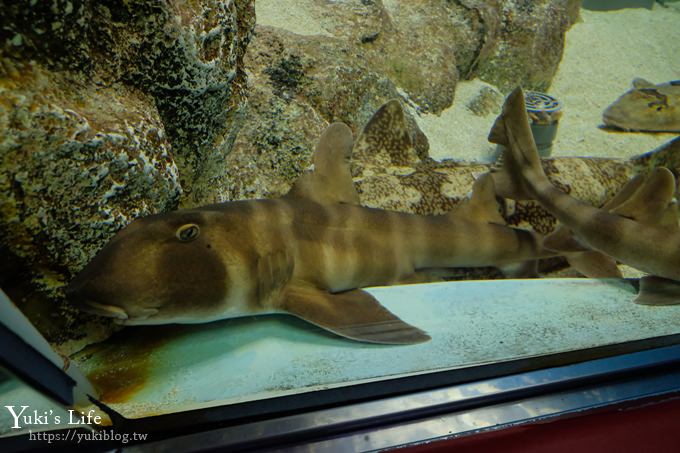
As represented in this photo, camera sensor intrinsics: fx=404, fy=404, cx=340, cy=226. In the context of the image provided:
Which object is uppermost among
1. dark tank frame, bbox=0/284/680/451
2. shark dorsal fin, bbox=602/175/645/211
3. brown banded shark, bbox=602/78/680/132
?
brown banded shark, bbox=602/78/680/132

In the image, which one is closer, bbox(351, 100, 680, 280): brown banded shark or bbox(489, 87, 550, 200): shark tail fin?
bbox(489, 87, 550, 200): shark tail fin

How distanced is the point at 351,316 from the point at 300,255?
40 centimetres

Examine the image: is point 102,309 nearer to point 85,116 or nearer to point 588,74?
point 85,116

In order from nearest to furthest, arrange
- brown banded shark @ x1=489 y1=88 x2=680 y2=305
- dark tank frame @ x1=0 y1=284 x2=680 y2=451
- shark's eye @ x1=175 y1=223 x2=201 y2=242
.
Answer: dark tank frame @ x1=0 y1=284 x2=680 y2=451, shark's eye @ x1=175 y1=223 x2=201 y2=242, brown banded shark @ x1=489 y1=88 x2=680 y2=305

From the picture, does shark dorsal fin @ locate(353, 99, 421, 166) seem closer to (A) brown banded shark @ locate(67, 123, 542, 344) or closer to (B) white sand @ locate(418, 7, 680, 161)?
(A) brown banded shark @ locate(67, 123, 542, 344)

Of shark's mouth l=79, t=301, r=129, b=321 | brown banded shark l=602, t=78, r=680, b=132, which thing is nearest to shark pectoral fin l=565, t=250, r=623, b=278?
shark's mouth l=79, t=301, r=129, b=321

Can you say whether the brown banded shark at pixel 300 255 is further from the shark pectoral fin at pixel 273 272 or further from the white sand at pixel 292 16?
the white sand at pixel 292 16

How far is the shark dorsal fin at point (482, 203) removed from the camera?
2760 millimetres

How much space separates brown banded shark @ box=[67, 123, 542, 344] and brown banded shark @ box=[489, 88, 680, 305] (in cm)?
31

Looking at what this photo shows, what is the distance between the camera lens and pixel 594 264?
2.84 m

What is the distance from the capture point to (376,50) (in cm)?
486

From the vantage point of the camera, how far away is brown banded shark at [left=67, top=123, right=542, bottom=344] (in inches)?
52.3

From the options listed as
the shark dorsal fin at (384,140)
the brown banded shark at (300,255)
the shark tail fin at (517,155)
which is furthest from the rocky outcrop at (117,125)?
the shark tail fin at (517,155)

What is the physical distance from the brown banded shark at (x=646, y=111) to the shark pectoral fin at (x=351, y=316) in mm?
5283
